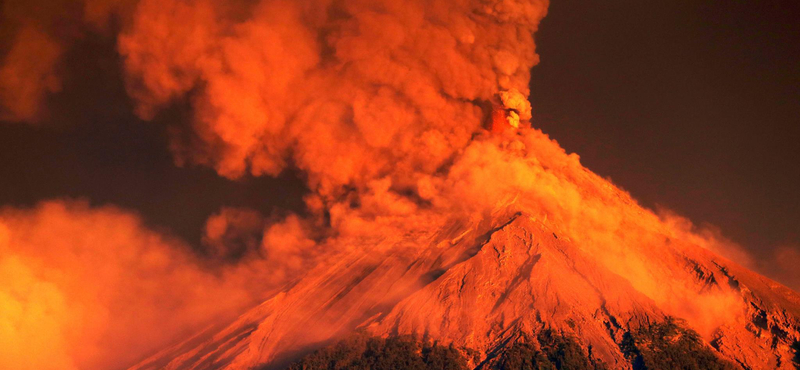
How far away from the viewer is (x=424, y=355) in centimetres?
3456

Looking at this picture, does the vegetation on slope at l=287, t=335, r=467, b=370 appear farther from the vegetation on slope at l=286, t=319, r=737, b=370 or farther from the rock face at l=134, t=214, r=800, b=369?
the rock face at l=134, t=214, r=800, b=369

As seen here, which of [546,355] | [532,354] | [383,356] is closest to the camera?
[532,354]

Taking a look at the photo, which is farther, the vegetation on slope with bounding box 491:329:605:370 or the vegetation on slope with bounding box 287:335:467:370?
the vegetation on slope with bounding box 287:335:467:370

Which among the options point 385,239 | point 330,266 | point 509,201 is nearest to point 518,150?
point 509,201

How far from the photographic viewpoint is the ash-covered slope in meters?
34.9

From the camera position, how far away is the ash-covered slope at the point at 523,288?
34.9 m

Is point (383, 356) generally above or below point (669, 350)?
above

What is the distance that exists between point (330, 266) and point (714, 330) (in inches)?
956

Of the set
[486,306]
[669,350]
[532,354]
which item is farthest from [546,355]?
[669,350]

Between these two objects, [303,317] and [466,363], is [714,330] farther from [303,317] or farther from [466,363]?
[303,317]

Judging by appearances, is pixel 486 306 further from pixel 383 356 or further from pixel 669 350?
pixel 669 350

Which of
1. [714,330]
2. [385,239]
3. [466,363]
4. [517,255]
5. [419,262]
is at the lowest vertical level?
[714,330]

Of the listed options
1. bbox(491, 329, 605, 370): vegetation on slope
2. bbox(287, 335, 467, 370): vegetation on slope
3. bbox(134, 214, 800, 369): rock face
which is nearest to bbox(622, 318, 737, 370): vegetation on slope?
bbox(134, 214, 800, 369): rock face

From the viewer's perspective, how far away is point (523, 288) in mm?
37031
